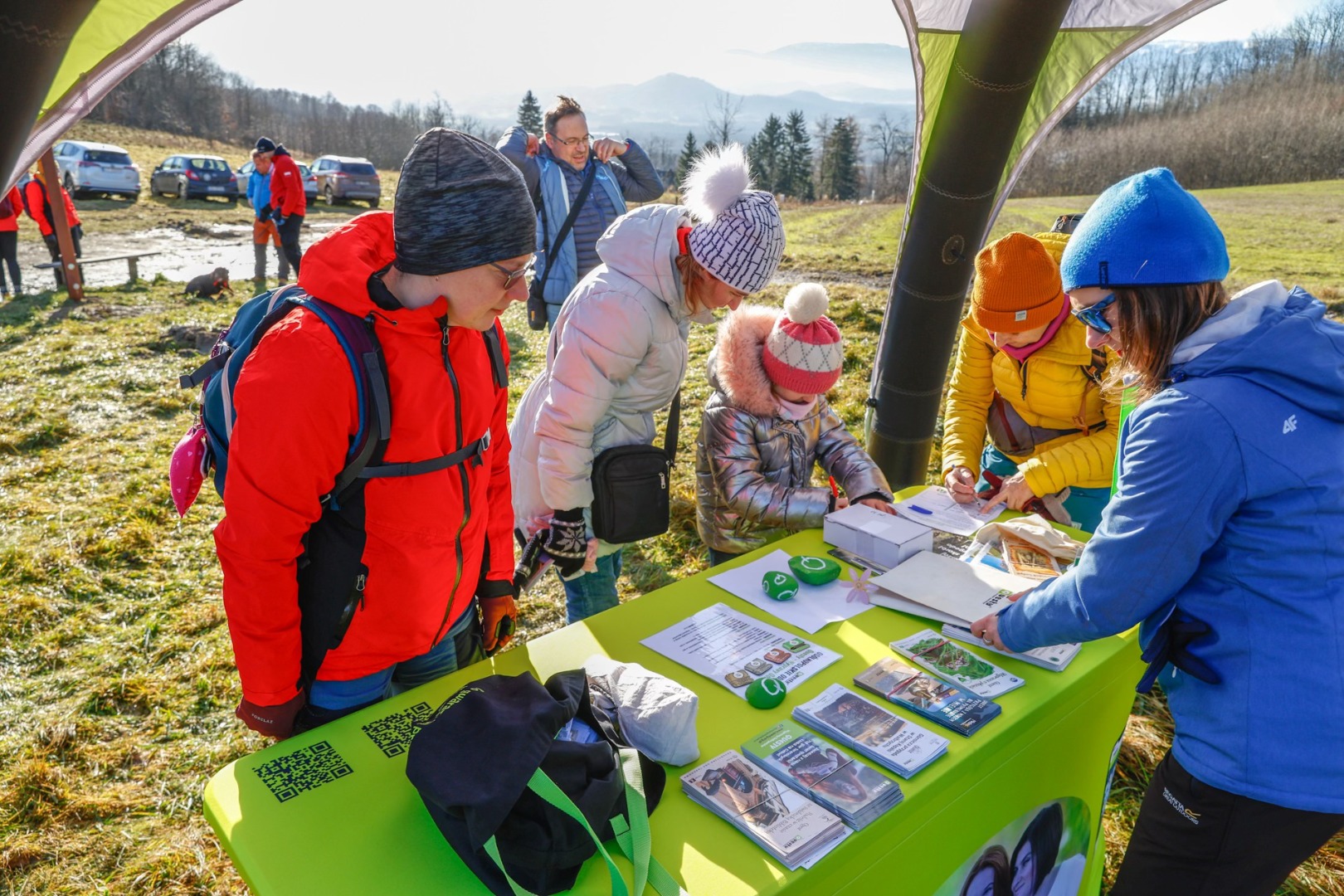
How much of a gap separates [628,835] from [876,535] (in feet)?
4.03

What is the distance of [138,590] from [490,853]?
3738 millimetres

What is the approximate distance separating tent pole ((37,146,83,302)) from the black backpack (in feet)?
36.6

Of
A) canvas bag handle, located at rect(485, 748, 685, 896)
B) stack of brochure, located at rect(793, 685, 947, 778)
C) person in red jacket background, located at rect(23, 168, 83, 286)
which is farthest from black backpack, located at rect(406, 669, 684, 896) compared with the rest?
person in red jacket background, located at rect(23, 168, 83, 286)

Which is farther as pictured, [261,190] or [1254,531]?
[261,190]

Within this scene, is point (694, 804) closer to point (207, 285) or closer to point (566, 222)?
point (566, 222)

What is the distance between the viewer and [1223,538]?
1.44 m

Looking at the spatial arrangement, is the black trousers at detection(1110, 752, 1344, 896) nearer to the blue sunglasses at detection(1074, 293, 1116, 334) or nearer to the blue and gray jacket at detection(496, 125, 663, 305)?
the blue sunglasses at detection(1074, 293, 1116, 334)

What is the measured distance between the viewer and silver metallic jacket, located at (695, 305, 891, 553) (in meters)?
2.59

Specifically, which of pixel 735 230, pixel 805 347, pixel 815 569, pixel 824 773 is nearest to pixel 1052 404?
pixel 805 347

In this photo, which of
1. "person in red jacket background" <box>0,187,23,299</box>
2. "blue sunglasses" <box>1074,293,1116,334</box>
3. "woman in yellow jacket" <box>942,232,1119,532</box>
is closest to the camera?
"blue sunglasses" <box>1074,293,1116,334</box>

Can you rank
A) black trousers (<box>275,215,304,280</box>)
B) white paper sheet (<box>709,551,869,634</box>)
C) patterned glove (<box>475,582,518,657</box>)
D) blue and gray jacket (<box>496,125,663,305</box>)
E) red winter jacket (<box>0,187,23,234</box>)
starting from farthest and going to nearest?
black trousers (<box>275,215,304,280</box>) < red winter jacket (<box>0,187,23,234</box>) < blue and gray jacket (<box>496,125,663,305</box>) < patterned glove (<box>475,582,518,657</box>) < white paper sheet (<box>709,551,869,634</box>)

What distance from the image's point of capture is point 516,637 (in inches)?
146

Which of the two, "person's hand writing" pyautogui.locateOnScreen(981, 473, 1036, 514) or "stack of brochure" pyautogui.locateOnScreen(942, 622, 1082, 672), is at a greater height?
Answer: "person's hand writing" pyautogui.locateOnScreen(981, 473, 1036, 514)

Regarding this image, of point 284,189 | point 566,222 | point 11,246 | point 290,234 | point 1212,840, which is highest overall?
point 284,189
